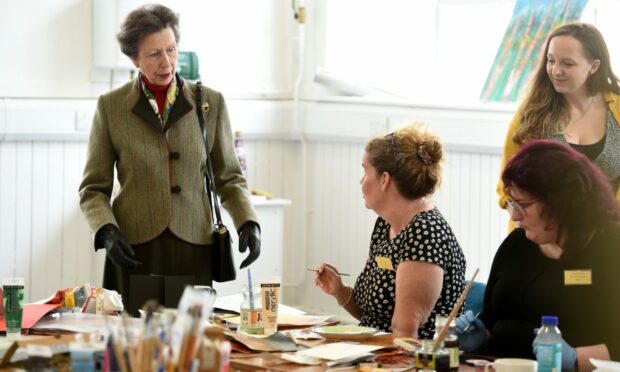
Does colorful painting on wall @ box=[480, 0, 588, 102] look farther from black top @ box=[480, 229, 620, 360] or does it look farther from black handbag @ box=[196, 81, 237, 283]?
black top @ box=[480, 229, 620, 360]

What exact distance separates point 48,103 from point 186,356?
12.1ft

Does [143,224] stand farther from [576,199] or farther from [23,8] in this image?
[23,8]

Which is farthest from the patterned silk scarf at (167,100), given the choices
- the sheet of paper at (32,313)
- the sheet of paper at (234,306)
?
the sheet of paper at (32,313)

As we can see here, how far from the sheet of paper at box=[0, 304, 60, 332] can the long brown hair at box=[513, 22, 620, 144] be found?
1.87 metres

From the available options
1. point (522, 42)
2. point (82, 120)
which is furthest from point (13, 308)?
point (522, 42)

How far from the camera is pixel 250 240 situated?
3.93 meters

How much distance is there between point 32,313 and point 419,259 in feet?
3.76

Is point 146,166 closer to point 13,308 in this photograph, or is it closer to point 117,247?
point 117,247

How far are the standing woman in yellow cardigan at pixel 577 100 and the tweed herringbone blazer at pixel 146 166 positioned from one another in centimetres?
118

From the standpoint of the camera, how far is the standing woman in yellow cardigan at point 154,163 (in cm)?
387

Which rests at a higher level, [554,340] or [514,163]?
[514,163]

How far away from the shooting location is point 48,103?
5602 millimetres

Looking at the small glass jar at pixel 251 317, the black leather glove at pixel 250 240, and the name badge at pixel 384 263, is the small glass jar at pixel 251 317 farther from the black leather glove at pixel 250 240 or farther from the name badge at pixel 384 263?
the black leather glove at pixel 250 240

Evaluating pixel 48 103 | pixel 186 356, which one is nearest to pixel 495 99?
pixel 48 103
